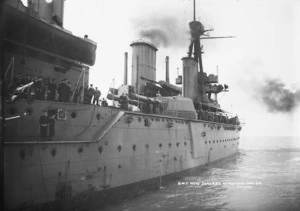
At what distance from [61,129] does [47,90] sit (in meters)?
1.36

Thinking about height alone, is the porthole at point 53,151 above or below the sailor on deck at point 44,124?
below

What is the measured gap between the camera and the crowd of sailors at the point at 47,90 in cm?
726

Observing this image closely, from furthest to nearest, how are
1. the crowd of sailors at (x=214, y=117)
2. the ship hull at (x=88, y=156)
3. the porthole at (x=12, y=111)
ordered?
the crowd of sailors at (x=214, y=117)
the porthole at (x=12, y=111)
the ship hull at (x=88, y=156)

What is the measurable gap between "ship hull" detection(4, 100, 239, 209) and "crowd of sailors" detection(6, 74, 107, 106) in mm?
324

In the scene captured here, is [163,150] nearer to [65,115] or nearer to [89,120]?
[89,120]

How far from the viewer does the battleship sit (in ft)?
23.4

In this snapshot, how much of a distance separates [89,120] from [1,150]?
339cm

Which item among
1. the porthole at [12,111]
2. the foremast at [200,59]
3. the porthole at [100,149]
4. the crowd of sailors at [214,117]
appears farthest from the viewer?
the foremast at [200,59]

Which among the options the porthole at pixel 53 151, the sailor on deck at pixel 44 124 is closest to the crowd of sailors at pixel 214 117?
the porthole at pixel 53 151

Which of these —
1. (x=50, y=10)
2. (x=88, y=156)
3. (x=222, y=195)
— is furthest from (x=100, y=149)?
(x=222, y=195)

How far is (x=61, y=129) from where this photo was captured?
837 cm

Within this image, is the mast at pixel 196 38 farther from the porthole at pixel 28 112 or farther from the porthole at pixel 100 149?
the porthole at pixel 28 112

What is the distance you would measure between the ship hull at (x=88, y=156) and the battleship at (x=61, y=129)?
3 centimetres

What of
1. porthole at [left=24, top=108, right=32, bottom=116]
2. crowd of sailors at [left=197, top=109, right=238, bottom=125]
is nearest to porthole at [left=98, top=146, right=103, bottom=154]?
porthole at [left=24, top=108, right=32, bottom=116]
